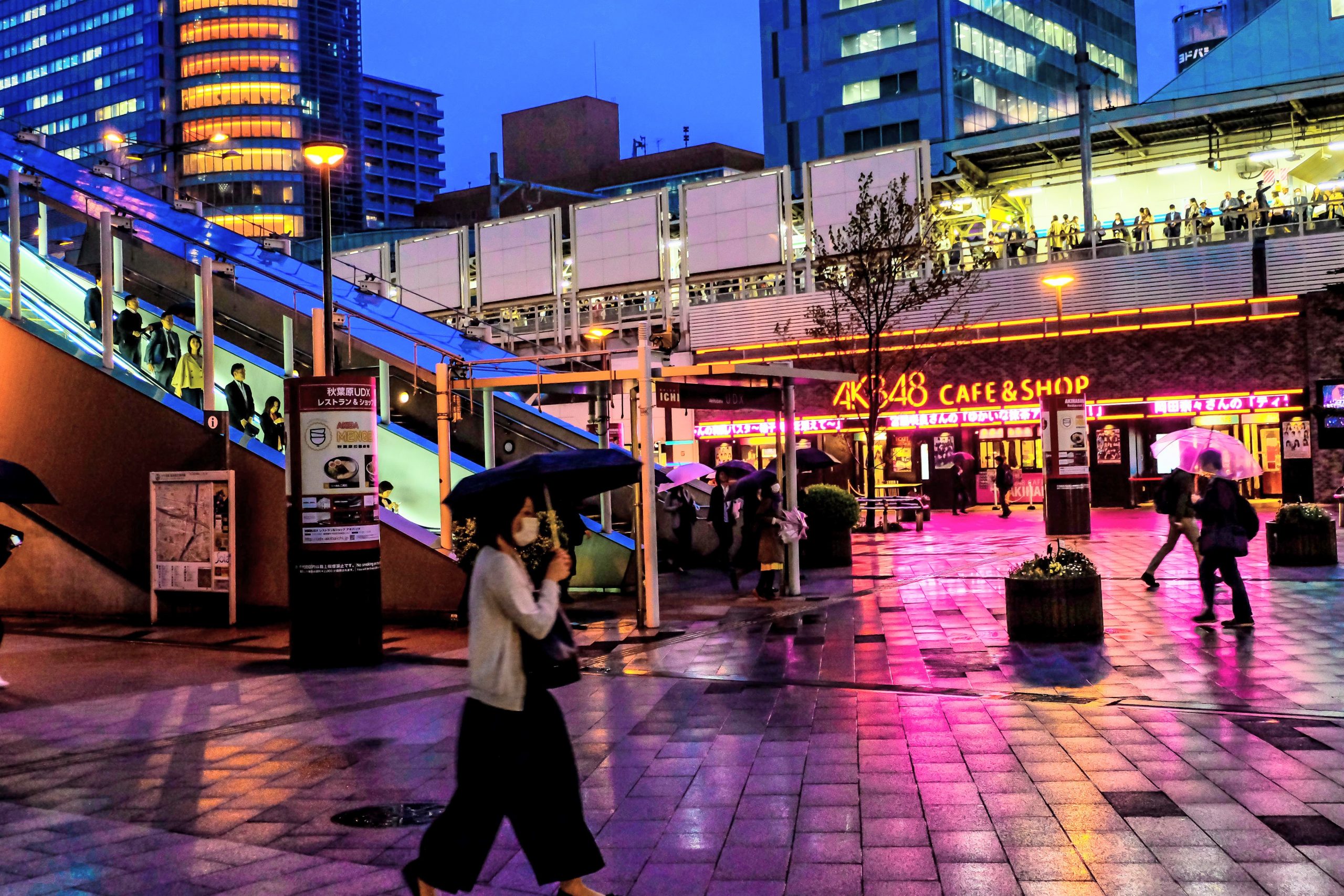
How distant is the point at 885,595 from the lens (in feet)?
48.9

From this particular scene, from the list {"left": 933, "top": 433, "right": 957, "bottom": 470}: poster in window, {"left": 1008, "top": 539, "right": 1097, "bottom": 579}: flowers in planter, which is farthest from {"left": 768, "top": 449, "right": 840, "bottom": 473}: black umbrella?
{"left": 933, "top": 433, "right": 957, "bottom": 470}: poster in window

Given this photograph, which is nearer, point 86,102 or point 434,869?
point 434,869

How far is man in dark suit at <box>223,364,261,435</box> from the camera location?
16922 millimetres

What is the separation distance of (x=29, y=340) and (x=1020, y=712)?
12883mm

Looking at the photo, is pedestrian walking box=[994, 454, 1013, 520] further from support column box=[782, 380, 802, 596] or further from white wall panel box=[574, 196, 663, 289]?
support column box=[782, 380, 802, 596]

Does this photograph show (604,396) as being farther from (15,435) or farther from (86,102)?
(86,102)

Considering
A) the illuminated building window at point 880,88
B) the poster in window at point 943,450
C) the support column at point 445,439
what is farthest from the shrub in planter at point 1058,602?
the illuminated building window at point 880,88

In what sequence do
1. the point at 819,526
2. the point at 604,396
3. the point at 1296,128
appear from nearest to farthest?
the point at 604,396
the point at 819,526
the point at 1296,128

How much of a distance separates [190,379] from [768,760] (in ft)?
36.4

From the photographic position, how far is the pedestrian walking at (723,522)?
16.1 m

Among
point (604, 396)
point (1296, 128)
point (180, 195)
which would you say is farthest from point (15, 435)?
point (1296, 128)

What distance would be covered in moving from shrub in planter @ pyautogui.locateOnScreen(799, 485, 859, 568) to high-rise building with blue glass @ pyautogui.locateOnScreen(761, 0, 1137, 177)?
45.0 m

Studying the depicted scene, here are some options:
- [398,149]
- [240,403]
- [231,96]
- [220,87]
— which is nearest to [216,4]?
[220,87]

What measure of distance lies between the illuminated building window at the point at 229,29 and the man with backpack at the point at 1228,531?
120278 mm
